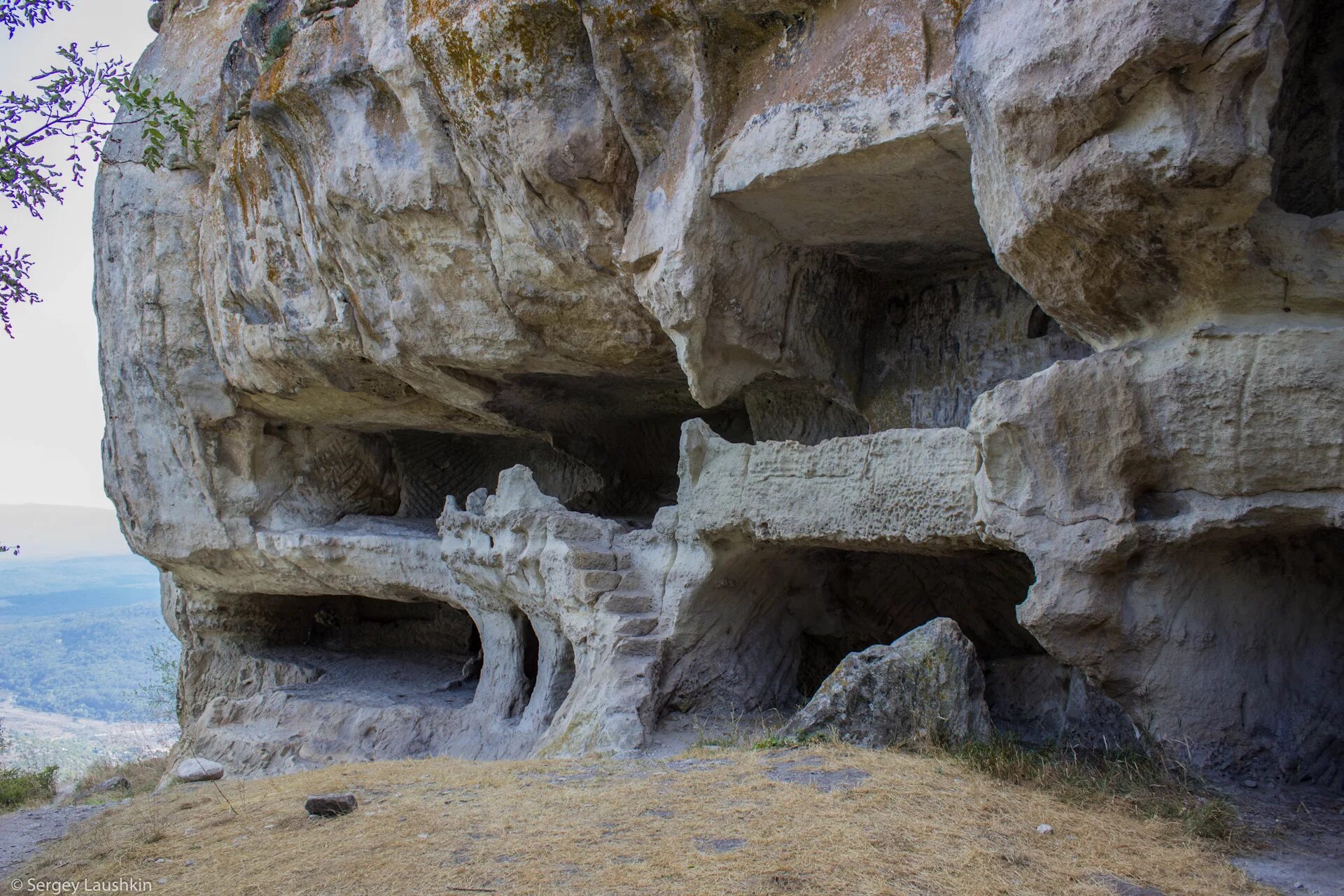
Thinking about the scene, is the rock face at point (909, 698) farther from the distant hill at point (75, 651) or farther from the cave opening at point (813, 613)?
the distant hill at point (75, 651)

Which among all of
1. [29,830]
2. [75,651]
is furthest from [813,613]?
[75,651]

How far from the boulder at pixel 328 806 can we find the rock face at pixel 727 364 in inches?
58.4

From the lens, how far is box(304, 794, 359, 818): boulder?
4.07 meters

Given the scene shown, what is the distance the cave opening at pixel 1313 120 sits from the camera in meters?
4.04

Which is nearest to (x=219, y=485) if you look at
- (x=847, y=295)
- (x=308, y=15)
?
(x=308, y=15)

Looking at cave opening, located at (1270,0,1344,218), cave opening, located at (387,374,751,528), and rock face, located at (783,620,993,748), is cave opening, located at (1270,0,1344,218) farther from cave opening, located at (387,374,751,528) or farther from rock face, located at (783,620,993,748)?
cave opening, located at (387,374,751,528)

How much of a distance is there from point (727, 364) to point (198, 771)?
11.7 ft

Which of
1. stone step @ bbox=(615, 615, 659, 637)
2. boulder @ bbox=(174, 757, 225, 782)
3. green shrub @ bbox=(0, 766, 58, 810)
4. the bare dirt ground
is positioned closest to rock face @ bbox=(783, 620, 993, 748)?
the bare dirt ground

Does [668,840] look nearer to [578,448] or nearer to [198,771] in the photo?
[198,771]

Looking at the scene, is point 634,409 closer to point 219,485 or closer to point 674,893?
point 219,485

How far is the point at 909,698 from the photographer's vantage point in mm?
4469

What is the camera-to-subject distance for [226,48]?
27.9ft

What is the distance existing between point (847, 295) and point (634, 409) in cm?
264

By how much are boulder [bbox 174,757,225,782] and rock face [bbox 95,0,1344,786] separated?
114cm
